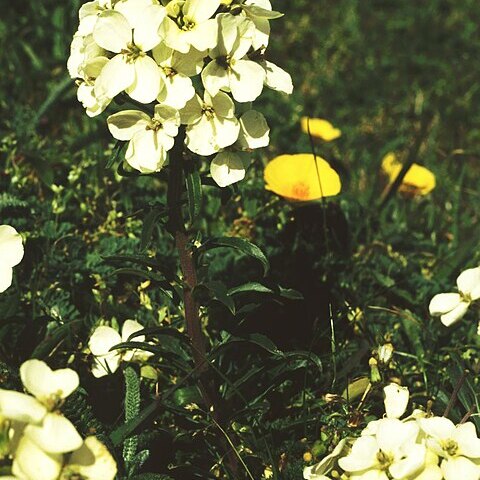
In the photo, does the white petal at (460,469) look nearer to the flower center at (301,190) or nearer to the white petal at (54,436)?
the white petal at (54,436)

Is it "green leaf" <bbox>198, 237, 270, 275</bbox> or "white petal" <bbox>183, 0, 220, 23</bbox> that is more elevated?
"white petal" <bbox>183, 0, 220, 23</bbox>

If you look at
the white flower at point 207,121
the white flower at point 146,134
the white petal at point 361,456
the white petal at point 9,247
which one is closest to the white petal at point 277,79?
the white flower at point 207,121

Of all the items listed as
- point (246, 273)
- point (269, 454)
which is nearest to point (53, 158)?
point (246, 273)

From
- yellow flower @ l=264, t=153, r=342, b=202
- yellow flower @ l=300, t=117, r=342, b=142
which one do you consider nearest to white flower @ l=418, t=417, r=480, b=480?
yellow flower @ l=264, t=153, r=342, b=202

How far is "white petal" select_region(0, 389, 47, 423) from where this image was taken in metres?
1.18

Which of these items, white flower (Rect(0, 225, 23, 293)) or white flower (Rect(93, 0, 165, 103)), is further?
white flower (Rect(0, 225, 23, 293))

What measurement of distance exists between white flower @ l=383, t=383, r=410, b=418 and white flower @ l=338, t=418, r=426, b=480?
10 centimetres

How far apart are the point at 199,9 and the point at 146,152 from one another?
26 centimetres

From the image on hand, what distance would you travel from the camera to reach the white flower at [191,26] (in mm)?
1392

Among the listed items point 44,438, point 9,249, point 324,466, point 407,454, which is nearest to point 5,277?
point 9,249

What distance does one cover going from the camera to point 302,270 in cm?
244

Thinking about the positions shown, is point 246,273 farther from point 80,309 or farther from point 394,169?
point 394,169

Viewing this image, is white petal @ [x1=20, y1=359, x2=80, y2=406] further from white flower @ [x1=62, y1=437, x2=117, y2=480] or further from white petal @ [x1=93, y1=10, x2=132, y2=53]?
white petal @ [x1=93, y1=10, x2=132, y2=53]

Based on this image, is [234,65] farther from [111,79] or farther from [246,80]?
[111,79]
